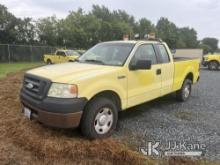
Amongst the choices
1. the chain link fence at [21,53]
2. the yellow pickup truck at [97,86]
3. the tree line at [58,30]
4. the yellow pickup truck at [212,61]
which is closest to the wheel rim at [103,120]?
the yellow pickup truck at [97,86]

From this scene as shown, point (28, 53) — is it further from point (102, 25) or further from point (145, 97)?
point (145, 97)

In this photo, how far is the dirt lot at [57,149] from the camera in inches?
157

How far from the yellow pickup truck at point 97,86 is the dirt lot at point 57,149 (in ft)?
1.02

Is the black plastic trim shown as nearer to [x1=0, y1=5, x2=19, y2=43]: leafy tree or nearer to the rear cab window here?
the rear cab window

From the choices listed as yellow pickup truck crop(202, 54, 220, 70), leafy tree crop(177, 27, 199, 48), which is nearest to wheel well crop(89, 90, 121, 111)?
yellow pickup truck crop(202, 54, 220, 70)

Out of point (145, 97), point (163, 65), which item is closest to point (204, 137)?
point (145, 97)

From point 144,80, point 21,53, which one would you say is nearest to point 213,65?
point 144,80

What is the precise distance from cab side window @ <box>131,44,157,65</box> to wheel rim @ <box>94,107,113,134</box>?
122 centimetres

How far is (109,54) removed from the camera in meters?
5.83

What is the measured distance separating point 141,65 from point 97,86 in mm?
1126

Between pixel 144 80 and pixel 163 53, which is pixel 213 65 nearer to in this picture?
pixel 163 53

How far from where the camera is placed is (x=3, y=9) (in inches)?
1384

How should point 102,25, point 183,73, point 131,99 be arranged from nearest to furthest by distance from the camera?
point 131,99
point 183,73
point 102,25

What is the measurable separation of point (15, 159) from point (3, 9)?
35.2m
